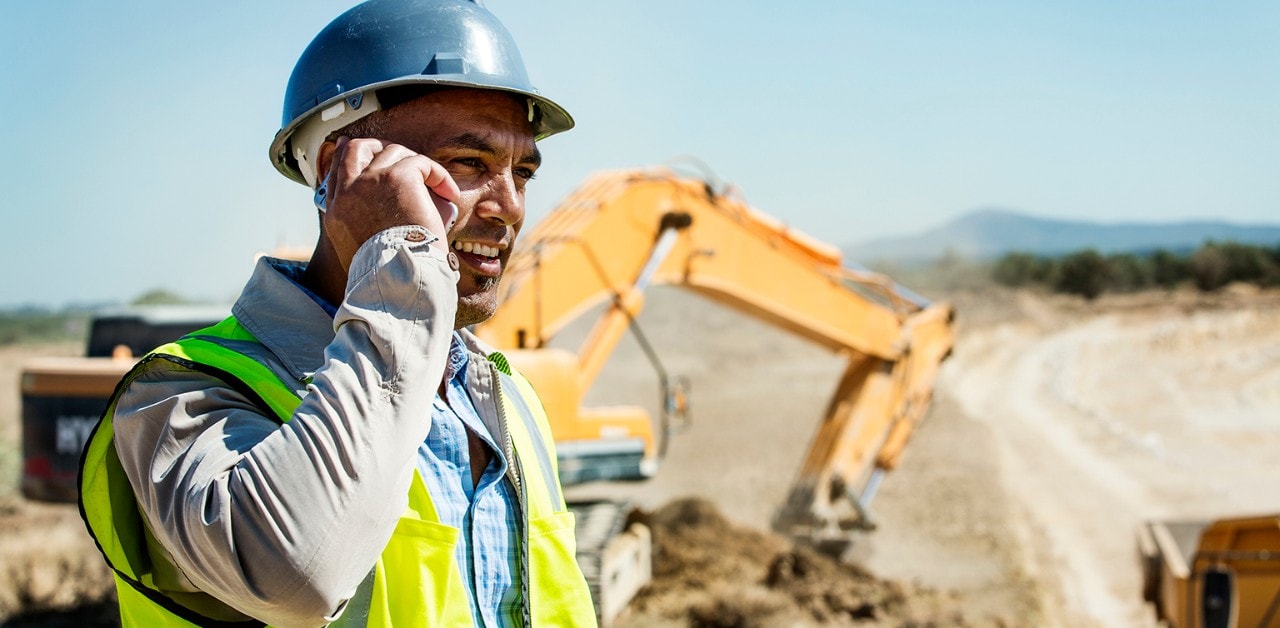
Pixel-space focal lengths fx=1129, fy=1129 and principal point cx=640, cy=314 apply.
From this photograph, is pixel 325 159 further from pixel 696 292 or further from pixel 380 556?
pixel 696 292

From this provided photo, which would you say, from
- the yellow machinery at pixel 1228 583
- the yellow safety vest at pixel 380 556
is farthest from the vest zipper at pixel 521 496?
Answer: the yellow machinery at pixel 1228 583

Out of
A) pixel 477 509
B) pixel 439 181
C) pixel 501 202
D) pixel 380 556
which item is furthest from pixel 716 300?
pixel 380 556

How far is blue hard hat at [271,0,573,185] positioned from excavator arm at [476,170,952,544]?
395cm

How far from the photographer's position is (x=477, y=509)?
5.51 feet

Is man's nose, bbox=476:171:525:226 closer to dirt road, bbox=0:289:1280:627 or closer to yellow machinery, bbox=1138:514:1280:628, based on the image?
dirt road, bbox=0:289:1280:627

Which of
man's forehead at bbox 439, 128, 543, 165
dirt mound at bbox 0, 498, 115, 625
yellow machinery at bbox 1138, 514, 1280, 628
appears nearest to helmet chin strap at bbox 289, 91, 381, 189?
man's forehead at bbox 439, 128, 543, 165

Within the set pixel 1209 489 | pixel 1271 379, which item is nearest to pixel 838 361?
pixel 1271 379

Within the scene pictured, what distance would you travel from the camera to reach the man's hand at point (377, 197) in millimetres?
1430

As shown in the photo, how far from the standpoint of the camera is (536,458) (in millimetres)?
1869

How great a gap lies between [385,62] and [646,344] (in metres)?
5.59

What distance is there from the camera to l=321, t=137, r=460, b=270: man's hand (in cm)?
143

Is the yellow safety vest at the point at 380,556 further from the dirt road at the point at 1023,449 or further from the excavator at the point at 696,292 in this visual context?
the dirt road at the point at 1023,449

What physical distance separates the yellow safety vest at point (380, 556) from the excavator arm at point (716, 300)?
4.05 m

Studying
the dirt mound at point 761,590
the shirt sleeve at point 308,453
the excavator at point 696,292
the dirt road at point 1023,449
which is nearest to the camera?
the shirt sleeve at point 308,453
